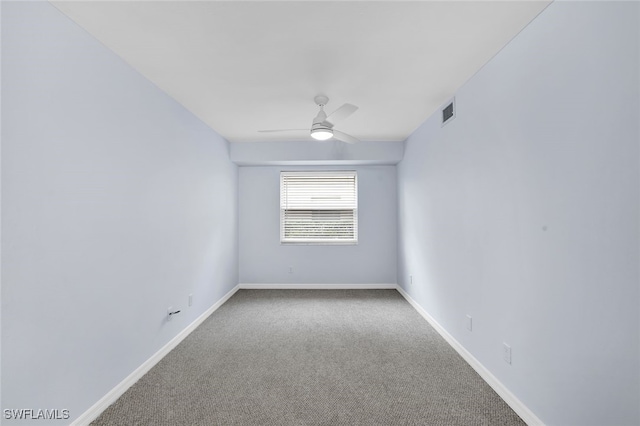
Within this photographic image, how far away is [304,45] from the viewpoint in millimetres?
1879

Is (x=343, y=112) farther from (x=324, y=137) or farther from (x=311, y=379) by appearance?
(x=311, y=379)

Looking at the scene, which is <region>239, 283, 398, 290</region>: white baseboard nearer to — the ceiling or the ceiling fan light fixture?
the ceiling fan light fixture

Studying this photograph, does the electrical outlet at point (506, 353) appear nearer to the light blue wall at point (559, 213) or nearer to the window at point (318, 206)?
the light blue wall at point (559, 213)

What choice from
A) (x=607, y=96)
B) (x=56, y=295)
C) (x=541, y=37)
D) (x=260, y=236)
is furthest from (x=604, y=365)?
(x=260, y=236)

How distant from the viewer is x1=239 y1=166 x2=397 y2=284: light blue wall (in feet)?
16.0

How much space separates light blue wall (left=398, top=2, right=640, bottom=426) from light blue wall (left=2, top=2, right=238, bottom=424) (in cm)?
279

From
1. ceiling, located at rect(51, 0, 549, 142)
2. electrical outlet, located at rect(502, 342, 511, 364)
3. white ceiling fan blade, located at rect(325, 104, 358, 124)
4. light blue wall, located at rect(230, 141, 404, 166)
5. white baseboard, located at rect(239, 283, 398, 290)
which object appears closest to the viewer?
ceiling, located at rect(51, 0, 549, 142)

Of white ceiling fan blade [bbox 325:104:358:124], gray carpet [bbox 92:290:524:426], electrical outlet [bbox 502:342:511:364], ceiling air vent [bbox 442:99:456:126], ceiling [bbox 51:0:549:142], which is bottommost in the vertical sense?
gray carpet [bbox 92:290:524:426]

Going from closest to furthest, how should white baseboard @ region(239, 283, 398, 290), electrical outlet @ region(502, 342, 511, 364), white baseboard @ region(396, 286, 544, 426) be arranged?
white baseboard @ region(396, 286, 544, 426), electrical outlet @ region(502, 342, 511, 364), white baseboard @ region(239, 283, 398, 290)

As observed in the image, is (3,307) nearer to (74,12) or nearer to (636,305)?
(74,12)

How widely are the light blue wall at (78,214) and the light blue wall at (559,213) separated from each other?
2792 millimetres

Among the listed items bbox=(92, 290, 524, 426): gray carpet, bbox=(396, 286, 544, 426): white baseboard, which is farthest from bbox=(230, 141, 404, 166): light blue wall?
bbox=(396, 286, 544, 426): white baseboard

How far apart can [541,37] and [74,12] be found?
2.73m

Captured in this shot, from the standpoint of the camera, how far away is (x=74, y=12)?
62.1 inches
